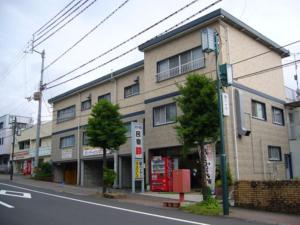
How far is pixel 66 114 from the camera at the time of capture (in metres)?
37.7

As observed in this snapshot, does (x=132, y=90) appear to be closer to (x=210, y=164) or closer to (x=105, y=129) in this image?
(x=105, y=129)

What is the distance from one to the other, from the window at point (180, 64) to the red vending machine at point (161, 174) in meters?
5.31

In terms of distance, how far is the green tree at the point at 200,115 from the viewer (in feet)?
49.2

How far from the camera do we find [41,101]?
36406mm

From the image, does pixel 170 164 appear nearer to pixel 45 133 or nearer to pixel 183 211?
pixel 183 211

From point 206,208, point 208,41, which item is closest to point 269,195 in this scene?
point 206,208

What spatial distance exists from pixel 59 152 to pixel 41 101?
5576mm

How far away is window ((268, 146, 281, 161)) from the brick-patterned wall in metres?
8.58

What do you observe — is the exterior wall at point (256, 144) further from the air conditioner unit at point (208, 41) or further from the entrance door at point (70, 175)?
the entrance door at point (70, 175)

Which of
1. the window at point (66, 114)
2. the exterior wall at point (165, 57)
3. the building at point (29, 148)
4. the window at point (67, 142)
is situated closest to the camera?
the exterior wall at point (165, 57)

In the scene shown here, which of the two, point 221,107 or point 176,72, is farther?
point 176,72

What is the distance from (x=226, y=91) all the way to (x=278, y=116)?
7.11 metres

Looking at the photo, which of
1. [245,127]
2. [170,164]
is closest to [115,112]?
[170,164]

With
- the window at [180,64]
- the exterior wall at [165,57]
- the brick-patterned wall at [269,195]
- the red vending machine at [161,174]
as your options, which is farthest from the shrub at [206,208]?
Answer: the window at [180,64]
